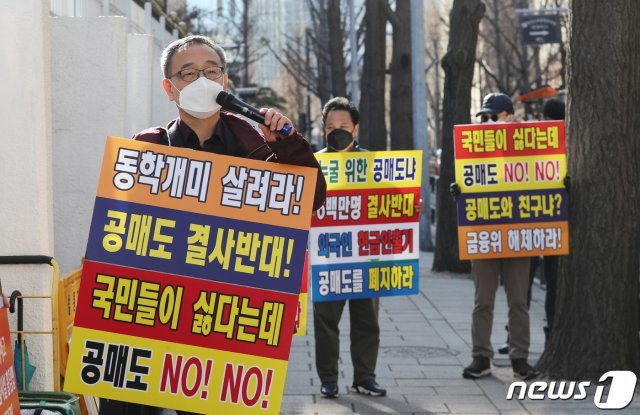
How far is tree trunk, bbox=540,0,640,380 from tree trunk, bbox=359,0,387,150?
20295 mm

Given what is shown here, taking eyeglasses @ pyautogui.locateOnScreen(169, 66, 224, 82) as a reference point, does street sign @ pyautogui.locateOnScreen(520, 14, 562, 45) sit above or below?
above

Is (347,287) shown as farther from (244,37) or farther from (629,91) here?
(244,37)

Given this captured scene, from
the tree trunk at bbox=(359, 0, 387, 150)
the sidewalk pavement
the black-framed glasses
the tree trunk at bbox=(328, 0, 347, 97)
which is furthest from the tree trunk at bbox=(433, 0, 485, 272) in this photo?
the tree trunk at bbox=(328, 0, 347, 97)

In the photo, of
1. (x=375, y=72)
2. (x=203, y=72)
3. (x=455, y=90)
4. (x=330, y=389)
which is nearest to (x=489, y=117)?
(x=330, y=389)

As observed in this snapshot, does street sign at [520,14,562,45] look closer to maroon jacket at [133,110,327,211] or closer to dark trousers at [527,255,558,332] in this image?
dark trousers at [527,255,558,332]

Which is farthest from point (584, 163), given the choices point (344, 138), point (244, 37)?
point (244, 37)

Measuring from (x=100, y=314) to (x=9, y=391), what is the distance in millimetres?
433

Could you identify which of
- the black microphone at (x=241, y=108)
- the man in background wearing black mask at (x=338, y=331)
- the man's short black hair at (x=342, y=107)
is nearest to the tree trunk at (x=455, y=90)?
the man in background wearing black mask at (x=338, y=331)

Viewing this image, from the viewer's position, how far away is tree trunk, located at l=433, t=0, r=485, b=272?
1778cm

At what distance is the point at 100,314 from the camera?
423cm

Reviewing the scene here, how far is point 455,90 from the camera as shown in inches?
708

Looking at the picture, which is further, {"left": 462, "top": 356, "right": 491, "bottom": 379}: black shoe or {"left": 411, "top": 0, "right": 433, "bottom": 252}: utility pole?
{"left": 411, "top": 0, "right": 433, "bottom": 252}: utility pole

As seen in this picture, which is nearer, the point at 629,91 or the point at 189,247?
the point at 189,247

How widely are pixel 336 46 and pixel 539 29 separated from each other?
713 cm
